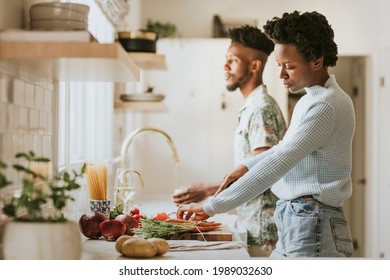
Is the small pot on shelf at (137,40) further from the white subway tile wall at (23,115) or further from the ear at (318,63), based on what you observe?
the ear at (318,63)

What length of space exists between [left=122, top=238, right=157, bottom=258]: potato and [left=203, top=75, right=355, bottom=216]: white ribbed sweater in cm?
27

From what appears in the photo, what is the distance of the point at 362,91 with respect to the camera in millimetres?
4430

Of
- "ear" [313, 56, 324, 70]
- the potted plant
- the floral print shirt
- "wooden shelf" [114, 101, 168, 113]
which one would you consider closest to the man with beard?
the floral print shirt

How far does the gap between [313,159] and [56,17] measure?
656mm

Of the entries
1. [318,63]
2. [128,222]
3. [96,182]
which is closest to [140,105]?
[96,182]

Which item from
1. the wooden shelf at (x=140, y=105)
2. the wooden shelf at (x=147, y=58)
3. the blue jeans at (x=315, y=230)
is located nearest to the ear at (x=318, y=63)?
the blue jeans at (x=315, y=230)

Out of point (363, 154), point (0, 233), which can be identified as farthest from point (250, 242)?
point (363, 154)

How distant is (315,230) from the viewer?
5.30ft

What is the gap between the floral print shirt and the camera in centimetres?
213

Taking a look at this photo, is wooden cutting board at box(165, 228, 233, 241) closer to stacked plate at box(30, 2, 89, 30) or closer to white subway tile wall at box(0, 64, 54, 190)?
white subway tile wall at box(0, 64, 54, 190)

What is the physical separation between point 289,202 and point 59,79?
2.03 feet

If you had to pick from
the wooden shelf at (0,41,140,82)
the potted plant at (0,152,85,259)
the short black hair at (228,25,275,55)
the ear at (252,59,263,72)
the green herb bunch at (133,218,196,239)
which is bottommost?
the green herb bunch at (133,218,196,239)

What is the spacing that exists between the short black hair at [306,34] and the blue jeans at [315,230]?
344 millimetres

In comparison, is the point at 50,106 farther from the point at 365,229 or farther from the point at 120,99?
the point at 365,229
